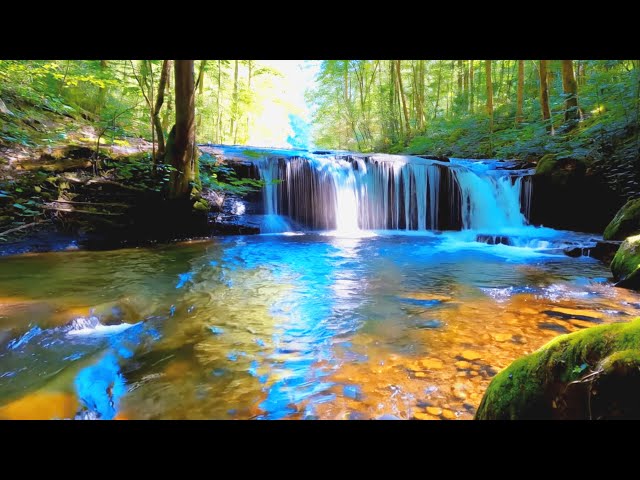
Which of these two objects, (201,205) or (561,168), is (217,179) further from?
(561,168)

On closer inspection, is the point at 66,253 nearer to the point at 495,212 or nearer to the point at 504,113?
the point at 495,212

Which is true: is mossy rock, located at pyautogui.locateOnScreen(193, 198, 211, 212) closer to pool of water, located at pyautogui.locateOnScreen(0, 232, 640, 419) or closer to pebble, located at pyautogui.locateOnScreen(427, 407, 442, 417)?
pool of water, located at pyautogui.locateOnScreen(0, 232, 640, 419)

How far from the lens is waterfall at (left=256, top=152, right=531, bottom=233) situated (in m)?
12.0

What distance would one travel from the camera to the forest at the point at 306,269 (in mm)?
2367

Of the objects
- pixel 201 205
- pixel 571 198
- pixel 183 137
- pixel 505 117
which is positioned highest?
pixel 505 117

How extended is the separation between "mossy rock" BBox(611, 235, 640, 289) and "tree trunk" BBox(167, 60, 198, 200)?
27.4 feet

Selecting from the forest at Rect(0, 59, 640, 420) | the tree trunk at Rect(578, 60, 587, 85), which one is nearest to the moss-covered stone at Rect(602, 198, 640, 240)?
the forest at Rect(0, 59, 640, 420)

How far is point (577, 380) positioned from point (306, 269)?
5292 mm

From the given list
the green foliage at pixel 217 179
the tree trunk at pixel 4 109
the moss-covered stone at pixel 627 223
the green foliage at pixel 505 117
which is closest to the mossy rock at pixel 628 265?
the moss-covered stone at pixel 627 223

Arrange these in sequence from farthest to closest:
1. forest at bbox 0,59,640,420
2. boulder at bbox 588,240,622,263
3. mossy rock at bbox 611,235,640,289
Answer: boulder at bbox 588,240,622,263 < mossy rock at bbox 611,235,640,289 < forest at bbox 0,59,640,420

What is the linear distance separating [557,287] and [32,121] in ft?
38.3

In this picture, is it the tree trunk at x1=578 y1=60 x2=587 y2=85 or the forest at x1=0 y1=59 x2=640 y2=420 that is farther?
the tree trunk at x1=578 y1=60 x2=587 y2=85

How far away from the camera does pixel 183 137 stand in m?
7.86

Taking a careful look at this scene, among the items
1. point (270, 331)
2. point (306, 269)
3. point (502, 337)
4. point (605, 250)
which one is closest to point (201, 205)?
point (306, 269)
